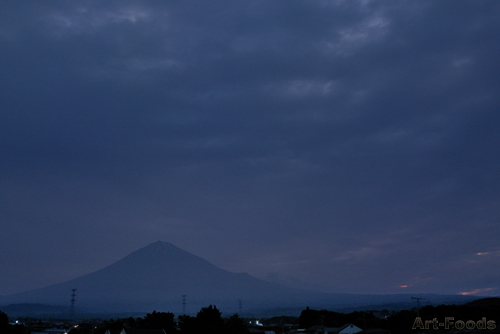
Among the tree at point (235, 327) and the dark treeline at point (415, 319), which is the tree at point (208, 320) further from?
the dark treeline at point (415, 319)

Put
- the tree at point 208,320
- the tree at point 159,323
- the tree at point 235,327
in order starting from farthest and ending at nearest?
1. the tree at point 159,323
2. the tree at point 208,320
3. the tree at point 235,327

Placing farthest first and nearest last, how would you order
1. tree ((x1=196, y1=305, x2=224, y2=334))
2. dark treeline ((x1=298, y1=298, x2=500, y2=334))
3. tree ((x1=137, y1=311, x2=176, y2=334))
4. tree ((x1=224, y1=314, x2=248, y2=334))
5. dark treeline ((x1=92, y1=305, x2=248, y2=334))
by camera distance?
tree ((x1=137, y1=311, x2=176, y2=334)) → dark treeline ((x1=298, y1=298, x2=500, y2=334)) → tree ((x1=196, y1=305, x2=224, y2=334)) → dark treeline ((x1=92, y1=305, x2=248, y2=334)) → tree ((x1=224, y1=314, x2=248, y2=334))

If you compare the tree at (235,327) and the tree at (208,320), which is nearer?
the tree at (235,327)

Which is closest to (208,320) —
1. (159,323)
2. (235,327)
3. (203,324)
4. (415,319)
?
(203,324)

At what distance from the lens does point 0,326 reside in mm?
84125

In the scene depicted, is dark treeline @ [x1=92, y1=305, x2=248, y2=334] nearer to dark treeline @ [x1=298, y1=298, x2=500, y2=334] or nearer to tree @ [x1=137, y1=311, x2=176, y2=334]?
tree @ [x1=137, y1=311, x2=176, y2=334]

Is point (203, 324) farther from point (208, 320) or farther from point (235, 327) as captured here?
point (235, 327)

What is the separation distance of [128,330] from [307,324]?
188 feet

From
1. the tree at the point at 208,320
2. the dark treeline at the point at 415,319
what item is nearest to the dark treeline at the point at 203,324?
the tree at the point at 208,320

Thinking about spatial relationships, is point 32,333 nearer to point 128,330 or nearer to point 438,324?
point 128,330

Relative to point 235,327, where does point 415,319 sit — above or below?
below

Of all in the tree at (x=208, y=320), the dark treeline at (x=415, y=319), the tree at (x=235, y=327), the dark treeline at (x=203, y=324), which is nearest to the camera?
the tree at (x=235, y=327)

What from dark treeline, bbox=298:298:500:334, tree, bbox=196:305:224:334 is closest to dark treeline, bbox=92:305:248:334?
tree, bbox=196:305:224:334

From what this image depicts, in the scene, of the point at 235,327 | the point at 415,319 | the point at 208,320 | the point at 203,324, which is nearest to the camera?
the point at 235,327
